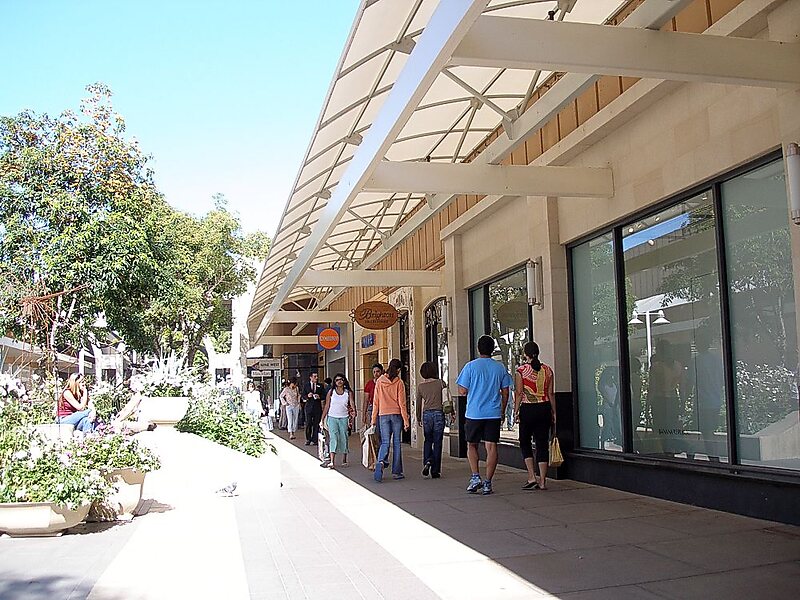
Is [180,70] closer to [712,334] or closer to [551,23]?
[551,23]

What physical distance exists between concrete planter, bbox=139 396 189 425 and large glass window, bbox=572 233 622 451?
5464 millimetres

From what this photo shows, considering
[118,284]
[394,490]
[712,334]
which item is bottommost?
[394,490]

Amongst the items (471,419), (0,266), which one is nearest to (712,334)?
(471,419)

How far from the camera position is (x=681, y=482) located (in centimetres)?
839

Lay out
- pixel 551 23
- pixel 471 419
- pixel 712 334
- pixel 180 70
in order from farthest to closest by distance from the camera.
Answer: pixel 180 70 < pixel 471 419 < pixel 712 334 < pixel 551 23

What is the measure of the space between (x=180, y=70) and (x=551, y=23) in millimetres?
7024

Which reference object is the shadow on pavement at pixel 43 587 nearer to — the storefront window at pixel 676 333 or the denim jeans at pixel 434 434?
the storefront window at pixel 676 333

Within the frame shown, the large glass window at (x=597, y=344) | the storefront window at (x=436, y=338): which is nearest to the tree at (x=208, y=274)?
the storefront window at (x=436, y=338)

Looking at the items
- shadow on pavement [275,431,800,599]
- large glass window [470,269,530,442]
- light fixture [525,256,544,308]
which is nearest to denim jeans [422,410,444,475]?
shadow on pavement [275,431,800,599]

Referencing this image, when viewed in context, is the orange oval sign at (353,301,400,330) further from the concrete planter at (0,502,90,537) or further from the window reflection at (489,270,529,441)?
the concrete planter at (0,502,90,537)

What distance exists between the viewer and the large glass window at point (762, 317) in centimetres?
711

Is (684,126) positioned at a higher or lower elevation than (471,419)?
higher

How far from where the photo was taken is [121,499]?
830cm

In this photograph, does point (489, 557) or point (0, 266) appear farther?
point (0, 266)
